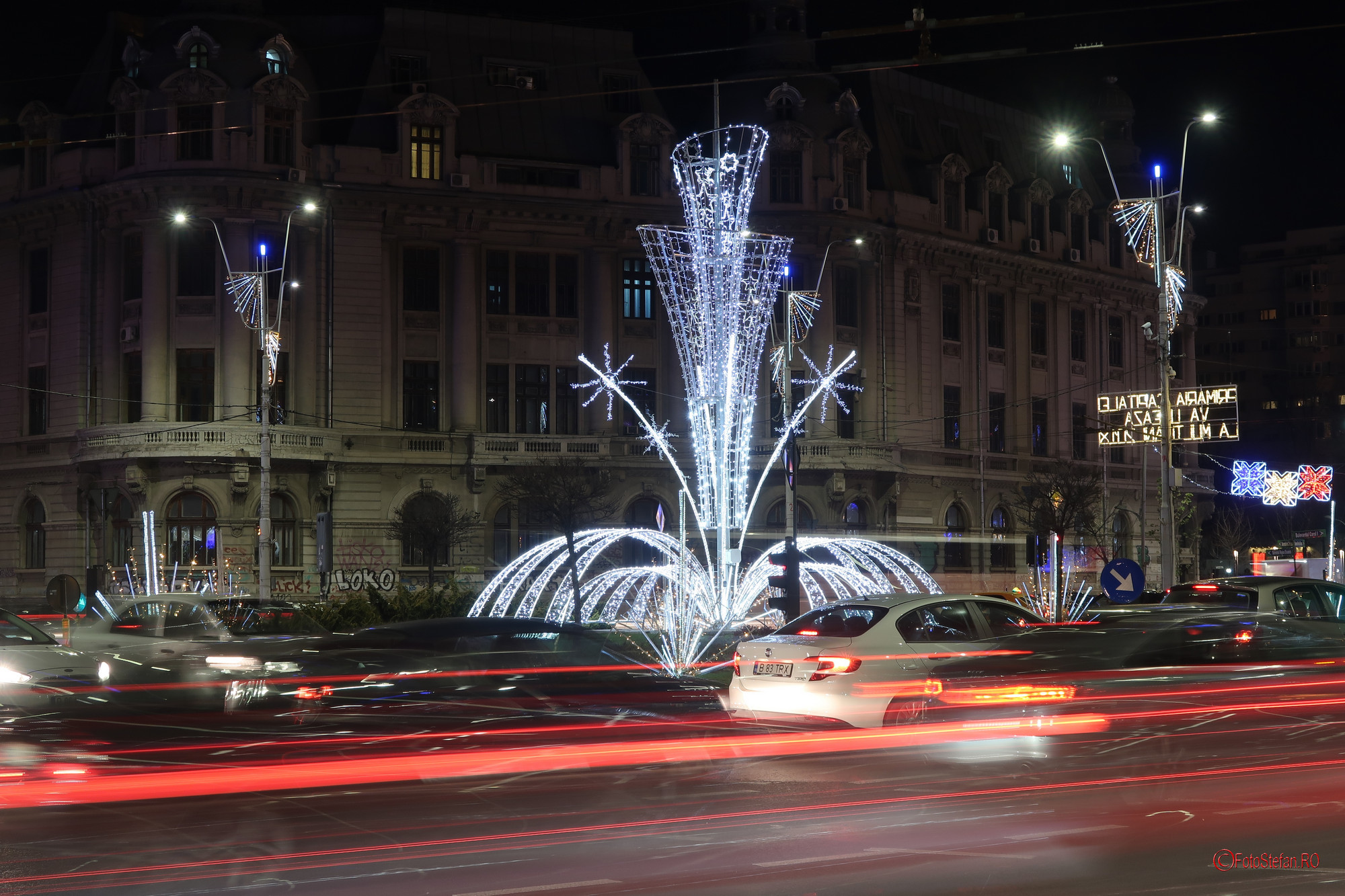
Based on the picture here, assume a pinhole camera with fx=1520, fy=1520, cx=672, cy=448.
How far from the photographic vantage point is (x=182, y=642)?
803 inches

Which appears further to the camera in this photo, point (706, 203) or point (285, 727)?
point (706, 203)

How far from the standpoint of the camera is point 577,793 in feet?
36.6

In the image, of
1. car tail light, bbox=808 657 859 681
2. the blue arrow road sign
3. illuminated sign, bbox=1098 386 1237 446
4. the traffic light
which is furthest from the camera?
illuminated sign, bbox=1098 386 1237 446

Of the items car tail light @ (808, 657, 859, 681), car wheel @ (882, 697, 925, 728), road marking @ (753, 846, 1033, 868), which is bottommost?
road marking @ (753, 846, 1033, 868)

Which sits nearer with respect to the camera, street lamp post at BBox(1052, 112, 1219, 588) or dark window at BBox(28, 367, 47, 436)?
street lamp post at BBox(1052, 112, 1219, 588)

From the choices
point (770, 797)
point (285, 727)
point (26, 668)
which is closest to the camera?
point (770, 797)

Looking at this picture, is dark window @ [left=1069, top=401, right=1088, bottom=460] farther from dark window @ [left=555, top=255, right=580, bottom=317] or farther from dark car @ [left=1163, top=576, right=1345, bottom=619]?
dark car @ [left=1163, top=576, right=1345, bottom=619]

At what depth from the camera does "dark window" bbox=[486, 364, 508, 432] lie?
170 feet

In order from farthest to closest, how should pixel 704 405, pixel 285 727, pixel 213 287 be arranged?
pixel 213 287
pixel 704 405
pixel 285 727

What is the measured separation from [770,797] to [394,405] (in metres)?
41.2

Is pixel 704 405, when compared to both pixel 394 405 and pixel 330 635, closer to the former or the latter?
pixel 330 635

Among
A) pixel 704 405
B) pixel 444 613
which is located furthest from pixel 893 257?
pixel 444 613

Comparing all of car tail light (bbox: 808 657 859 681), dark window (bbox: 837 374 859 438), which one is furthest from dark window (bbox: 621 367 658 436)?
car tail light (bbox: 808 657 859 681)

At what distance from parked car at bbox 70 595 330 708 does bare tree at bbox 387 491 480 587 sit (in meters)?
24.5
